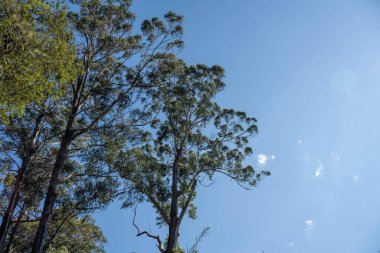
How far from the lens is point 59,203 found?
1778 centimetres

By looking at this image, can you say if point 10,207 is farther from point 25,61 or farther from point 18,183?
point 25,61

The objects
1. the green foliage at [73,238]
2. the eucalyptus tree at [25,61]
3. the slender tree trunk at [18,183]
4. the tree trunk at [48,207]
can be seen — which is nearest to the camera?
the eucalyptus tree at [25,61]

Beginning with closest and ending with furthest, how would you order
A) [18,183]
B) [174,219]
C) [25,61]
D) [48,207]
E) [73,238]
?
[25,61] → [48,207] → [18,183] → [174,219] → [73,238]

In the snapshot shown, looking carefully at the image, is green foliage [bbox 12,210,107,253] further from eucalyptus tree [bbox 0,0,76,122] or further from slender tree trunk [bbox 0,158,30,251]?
eucalyptus tree [bbox 0,0,76,122]

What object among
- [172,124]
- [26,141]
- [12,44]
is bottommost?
[12,44]

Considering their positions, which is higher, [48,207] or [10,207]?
[10,207]

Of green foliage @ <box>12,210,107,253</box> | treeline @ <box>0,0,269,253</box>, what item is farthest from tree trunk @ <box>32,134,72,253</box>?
green foliage @ <box>12,210,107,253</box>

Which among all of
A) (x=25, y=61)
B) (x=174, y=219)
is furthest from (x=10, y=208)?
(x=25, y=61)

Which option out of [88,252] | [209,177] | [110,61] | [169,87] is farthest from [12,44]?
[88,252]

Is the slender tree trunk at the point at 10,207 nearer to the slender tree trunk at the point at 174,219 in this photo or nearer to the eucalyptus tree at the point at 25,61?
the slender tree trunk at the point at 174,219

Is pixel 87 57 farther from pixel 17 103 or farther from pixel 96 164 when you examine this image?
pixel 17 103

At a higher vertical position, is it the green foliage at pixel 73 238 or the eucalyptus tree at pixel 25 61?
the green foliage at pixel 73 238

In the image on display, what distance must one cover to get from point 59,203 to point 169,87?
8735mm

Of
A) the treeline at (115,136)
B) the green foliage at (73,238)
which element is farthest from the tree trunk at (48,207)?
the green foliage at (73,238)
